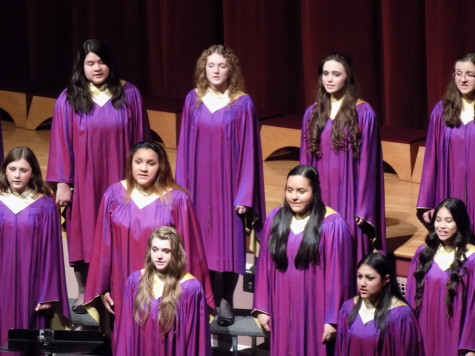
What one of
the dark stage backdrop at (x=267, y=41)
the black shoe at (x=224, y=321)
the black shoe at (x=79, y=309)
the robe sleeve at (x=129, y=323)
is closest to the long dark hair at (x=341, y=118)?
the black shoe at (x=224, y=321)

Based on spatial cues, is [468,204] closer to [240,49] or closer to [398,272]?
[398,272]

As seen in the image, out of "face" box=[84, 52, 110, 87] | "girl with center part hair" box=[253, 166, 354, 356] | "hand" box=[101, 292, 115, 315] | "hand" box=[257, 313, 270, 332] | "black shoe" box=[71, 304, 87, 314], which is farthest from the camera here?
"black shoe" box=[71, 304, 87, 314]

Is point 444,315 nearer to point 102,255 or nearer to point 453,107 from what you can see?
point 453,107

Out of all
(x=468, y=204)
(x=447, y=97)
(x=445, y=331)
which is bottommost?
(x=445, y=331)

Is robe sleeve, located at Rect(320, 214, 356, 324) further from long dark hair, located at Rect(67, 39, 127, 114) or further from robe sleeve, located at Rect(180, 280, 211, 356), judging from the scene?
long dark hair, located at Rect(67, 39, 127, 114)

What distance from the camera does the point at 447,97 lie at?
7.01 metres

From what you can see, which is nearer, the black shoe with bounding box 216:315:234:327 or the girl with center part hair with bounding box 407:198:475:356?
the girl with center part hair with bounding box 407:198:475:356

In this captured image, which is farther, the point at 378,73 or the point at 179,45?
the point at 179,45

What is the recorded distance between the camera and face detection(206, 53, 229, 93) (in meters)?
6.91

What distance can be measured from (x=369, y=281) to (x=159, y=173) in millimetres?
1133

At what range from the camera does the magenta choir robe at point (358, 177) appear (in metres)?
6.99

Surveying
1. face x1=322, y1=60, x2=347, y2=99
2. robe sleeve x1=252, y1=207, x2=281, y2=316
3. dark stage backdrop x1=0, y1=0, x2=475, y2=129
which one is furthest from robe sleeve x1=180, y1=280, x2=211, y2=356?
dark stage backdrop x1=0, y1=0, x2=475, y2=129

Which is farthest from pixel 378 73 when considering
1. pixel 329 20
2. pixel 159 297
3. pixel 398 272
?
pixel 159 297

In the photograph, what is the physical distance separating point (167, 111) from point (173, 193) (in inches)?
120
